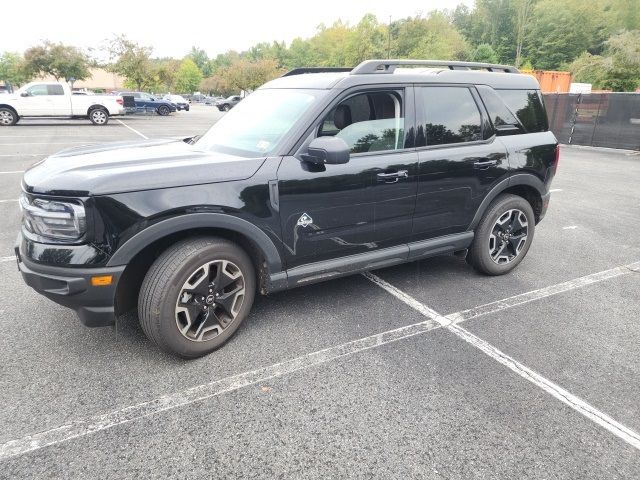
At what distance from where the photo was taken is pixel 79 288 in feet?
8.03

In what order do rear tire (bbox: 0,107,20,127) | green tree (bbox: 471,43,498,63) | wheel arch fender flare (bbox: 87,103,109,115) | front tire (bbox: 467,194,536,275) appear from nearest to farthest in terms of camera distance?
1. front tire (bbox: 467,194,536,275)
2. rear tire (bbox: 0,107,20,127)
3. wheel arch fender flare (bbox: 87,103,109,115)
4. green tree (bbox: 471,43,498,63)

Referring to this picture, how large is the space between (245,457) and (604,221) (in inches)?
255

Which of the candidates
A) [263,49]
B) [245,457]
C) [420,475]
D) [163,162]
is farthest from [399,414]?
[263,49]

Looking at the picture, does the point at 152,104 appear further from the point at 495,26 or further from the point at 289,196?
the point at 495,26

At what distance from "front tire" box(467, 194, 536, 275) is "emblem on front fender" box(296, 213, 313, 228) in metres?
1.80

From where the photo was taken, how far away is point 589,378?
8.99ft

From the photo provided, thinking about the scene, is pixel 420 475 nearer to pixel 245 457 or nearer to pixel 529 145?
pixel 245 457

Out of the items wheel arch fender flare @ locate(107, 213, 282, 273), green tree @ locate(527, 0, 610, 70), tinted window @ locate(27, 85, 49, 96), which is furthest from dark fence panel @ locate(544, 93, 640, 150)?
green tree @ locate(527, 0, 610, 70)

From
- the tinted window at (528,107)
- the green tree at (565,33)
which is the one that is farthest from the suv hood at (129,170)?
the green tree at (565,33)

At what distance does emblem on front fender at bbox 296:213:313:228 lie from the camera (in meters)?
3.01

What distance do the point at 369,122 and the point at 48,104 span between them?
20847mm

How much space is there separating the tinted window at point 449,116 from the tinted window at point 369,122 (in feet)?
0.78

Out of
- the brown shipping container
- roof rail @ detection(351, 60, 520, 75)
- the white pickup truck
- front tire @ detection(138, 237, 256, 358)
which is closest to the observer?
front tire @ detection(138, 237, 256, 358)

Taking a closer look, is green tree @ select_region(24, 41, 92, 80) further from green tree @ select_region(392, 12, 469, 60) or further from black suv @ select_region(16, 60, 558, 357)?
black suv @ select_region(16, 60, 558, 357)
